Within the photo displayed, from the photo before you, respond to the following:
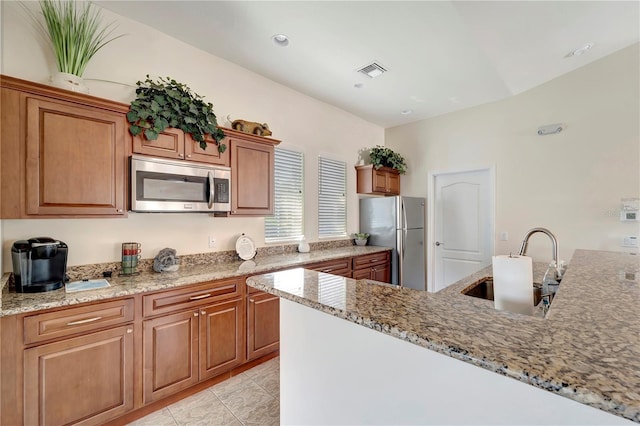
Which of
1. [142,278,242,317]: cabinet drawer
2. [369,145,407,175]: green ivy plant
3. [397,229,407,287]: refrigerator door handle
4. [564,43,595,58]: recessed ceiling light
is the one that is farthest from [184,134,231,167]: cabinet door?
[564,43,595,58]: recessed ceiling light

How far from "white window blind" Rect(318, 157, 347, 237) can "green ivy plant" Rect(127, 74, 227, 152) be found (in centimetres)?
185

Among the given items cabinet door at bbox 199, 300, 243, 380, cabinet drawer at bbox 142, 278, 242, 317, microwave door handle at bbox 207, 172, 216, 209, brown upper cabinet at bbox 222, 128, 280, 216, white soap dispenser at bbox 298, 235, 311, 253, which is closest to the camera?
cabinet drawer at bbox 142, 278, 242, 317

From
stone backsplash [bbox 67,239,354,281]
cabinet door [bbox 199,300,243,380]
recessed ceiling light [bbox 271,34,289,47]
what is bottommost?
cabinet door [bbox 199,300,243,380]

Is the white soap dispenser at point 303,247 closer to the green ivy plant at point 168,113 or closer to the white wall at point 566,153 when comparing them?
the green ivy plant at point 168,113

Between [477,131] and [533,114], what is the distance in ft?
2.20

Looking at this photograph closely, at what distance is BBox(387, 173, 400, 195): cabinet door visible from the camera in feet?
15.6

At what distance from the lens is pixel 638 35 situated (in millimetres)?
3012

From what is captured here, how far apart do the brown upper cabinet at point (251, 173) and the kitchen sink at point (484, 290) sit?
200 centimetres

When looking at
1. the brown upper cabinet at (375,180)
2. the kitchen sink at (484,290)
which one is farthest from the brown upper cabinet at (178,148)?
the brown upper cabinet at (375,180)

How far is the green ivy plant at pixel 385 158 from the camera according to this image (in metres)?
4.50

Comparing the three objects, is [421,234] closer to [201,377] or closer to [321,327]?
[201,377]

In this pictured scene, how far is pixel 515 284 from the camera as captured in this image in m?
1.17

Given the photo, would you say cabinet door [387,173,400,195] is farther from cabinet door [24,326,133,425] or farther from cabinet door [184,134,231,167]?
cabinet door [24,326,133,425]

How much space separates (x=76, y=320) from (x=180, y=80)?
2.16 metres
